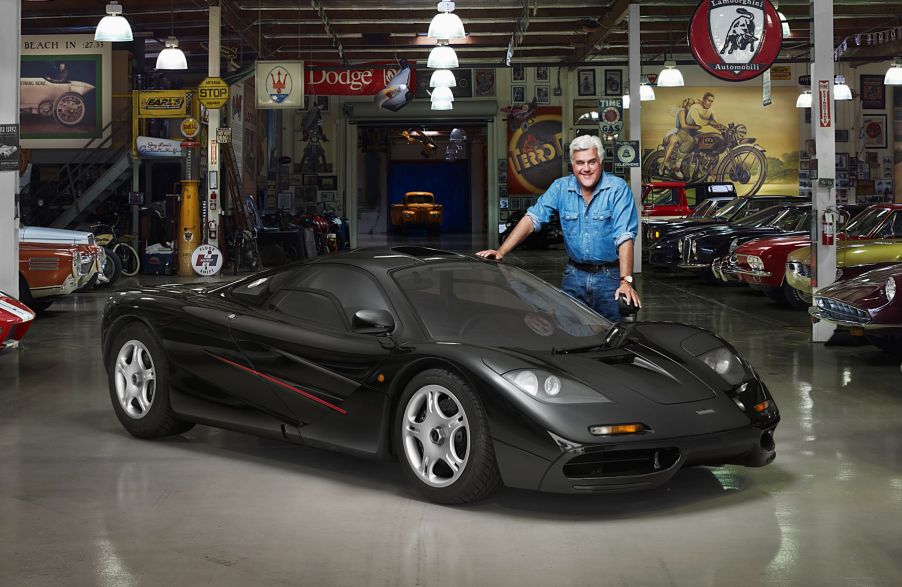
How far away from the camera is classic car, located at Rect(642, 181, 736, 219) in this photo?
25.4 meters

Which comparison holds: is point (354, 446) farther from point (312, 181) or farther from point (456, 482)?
point (312, 181)

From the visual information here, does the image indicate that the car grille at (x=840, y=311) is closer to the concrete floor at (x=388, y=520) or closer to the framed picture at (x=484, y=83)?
the concrete floor at (x=388, y=520)

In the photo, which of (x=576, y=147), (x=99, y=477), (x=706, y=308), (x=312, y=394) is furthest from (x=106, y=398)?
(x=706, y=308)

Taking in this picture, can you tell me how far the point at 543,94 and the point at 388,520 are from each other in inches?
1254

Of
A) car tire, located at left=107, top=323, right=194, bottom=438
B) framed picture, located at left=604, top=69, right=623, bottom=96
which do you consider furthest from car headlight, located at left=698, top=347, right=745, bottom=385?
framed picture, located at left=604, top=69, right=623, bottom=96

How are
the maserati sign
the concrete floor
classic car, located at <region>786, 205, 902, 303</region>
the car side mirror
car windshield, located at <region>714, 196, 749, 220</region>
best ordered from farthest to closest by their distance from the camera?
car windshield, located at <region>714, 196, 749, 220</region>
the maserati sign
classic car, located at <region>786, 205, 902, 303</region>
the car side mirror
the concrete floor

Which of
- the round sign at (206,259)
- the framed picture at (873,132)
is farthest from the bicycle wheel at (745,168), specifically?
the round sign at (206,259)

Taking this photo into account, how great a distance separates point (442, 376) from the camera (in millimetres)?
4723

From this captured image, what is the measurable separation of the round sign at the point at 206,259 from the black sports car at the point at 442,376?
14022 mm

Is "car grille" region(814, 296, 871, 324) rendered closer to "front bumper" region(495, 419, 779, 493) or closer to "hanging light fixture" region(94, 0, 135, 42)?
"front bumper" region(495, 419, 779, 493)

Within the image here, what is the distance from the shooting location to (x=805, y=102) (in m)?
26.3

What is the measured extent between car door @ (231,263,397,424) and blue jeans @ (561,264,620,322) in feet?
Answer: 5.27

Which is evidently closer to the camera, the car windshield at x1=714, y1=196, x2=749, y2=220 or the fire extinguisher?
the fire extinguisher

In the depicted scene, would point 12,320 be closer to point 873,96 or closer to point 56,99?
point 56,99
